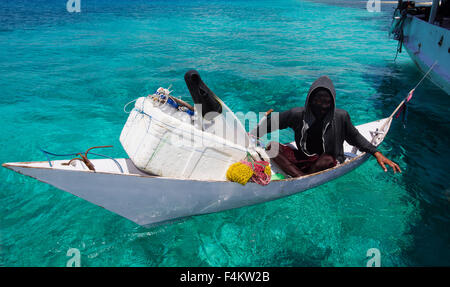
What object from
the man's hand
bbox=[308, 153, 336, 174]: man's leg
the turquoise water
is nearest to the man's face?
bbox=[308, 153, 336, 174]: man's leg

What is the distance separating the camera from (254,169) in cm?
366

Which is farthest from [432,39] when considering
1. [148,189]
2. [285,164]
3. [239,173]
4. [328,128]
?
[148,189]

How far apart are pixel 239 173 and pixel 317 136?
1.60 metres

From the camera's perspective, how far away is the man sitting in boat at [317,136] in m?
4.05

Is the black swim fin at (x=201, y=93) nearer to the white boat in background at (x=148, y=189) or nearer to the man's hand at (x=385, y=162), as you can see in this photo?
the white boat in background at (x=148, y=189)

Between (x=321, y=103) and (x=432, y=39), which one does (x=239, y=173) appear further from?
(x=432, y=39)

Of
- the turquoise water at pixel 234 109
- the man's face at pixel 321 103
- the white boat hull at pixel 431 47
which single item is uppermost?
the white boat hull at pixel 431 47

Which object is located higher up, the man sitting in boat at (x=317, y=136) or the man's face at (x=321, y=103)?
the man's face at (x=321, y=103)

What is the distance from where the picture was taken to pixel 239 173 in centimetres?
345

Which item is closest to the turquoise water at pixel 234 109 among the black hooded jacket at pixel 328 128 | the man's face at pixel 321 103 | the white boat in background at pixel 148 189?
the white boat in background at pixel 148 189

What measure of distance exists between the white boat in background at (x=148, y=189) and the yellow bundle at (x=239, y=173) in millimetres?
129

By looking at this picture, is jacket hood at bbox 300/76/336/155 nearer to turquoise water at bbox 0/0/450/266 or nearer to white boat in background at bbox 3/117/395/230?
white boat in background at bbox 3/117/395/230

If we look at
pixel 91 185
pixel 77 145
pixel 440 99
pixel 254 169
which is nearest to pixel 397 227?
pixel 254 169
